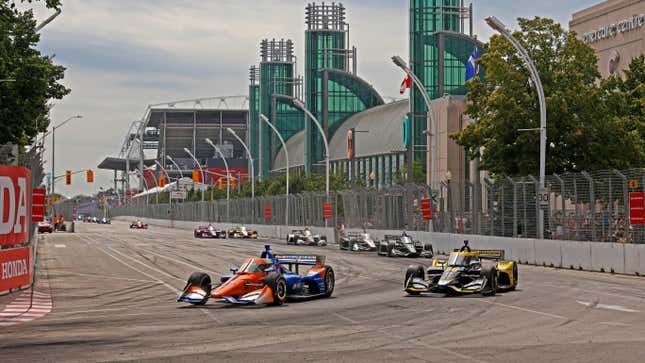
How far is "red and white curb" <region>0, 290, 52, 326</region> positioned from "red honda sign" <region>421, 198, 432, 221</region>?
92.3ft

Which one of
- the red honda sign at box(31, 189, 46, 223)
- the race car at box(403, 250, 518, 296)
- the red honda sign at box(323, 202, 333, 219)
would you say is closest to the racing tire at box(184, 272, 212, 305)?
the race car at box(403, 250, 518, 296)

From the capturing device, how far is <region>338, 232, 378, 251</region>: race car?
183 feet

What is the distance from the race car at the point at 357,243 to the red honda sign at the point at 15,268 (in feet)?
92.2

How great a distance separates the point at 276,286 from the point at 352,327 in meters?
4.91

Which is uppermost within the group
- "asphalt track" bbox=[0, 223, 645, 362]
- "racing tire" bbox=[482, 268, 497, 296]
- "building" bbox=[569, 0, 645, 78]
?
"building" bbox=[569, 0, 645, 78]

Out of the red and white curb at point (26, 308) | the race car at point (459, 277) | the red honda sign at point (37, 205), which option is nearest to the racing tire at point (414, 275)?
the race car at point (459, 277)

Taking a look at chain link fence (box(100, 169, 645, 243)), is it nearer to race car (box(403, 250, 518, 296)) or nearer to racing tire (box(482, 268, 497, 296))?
race car (box(403, 250, 518, 296))

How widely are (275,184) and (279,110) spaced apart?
150 feet

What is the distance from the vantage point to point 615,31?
77250 millimetres

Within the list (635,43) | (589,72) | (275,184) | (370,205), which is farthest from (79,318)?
(275,184)

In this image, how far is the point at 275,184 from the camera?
116 meters

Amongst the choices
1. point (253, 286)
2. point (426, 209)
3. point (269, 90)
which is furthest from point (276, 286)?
point (269, 90)

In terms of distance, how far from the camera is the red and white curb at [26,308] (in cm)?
2028

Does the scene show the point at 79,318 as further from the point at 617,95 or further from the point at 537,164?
the point at 617,95
